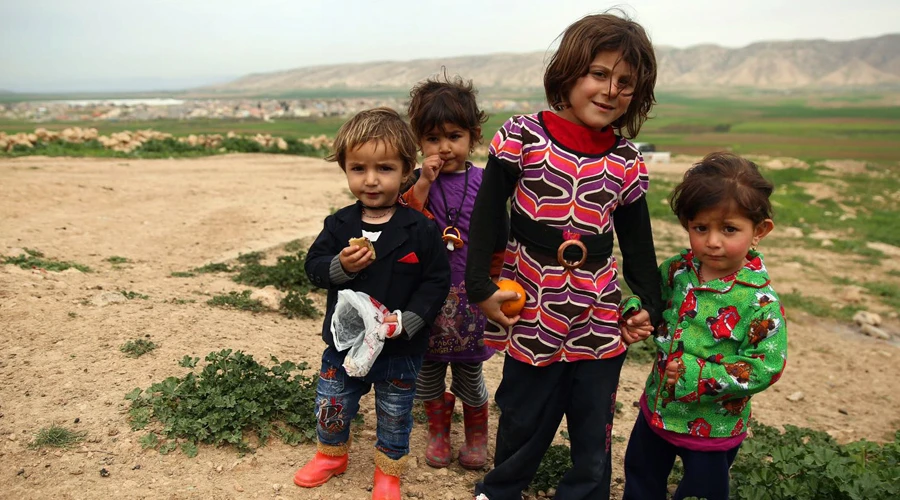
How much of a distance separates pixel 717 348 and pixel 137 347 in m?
3.28

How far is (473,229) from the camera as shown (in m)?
2.56

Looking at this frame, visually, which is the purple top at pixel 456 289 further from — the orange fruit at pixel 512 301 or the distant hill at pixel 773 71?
the distant hill at pixel 773 71

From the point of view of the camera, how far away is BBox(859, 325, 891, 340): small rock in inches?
286

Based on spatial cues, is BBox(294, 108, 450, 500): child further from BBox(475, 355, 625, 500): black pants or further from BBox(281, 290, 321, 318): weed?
BBox(281, 290, 321, 318): weed

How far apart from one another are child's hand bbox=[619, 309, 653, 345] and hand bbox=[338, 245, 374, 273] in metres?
1.04

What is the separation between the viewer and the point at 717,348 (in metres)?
2.48

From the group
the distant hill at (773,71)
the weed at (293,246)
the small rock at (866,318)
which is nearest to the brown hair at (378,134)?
the weed at (293,246)

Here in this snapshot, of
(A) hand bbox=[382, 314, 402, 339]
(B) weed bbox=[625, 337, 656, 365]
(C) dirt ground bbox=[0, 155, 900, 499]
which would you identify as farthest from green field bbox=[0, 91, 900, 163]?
(A) hand bbox=[382, 314, 402, 339]

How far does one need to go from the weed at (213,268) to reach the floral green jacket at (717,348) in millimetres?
4814

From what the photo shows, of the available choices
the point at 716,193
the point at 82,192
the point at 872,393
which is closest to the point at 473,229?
the point at 716,193

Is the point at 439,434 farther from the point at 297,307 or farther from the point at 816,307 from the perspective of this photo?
the point at 816,307

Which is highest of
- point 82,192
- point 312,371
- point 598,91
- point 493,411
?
point 598,91

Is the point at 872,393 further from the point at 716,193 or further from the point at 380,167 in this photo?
the point at 380,167

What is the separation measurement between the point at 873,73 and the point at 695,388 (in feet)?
679
